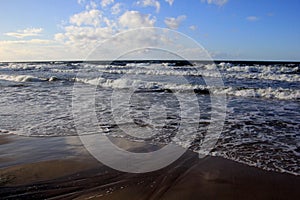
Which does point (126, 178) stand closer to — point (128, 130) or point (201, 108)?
point (128, 130)

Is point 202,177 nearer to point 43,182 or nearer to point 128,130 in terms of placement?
point 43,182

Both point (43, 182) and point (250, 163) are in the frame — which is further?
point (250, 163)

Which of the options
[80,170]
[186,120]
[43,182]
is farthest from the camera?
[186,120]

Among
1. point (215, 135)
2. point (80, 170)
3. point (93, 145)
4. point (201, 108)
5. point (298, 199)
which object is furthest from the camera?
point (201, 108)

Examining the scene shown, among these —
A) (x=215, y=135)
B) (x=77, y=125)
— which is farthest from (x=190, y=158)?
(x=77, y=125)

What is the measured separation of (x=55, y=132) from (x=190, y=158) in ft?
11.2

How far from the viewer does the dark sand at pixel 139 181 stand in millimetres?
3670

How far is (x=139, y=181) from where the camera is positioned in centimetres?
407

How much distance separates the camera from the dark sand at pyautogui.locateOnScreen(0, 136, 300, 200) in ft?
12.0

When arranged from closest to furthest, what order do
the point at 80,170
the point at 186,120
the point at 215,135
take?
→ the point at 80,170
the point at 215,135
the point at 186,120

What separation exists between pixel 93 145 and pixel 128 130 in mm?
1443

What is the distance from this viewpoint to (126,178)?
4.17 metres

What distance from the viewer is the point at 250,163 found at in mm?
4816

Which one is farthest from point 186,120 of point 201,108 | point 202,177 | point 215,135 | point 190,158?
point 202,177
